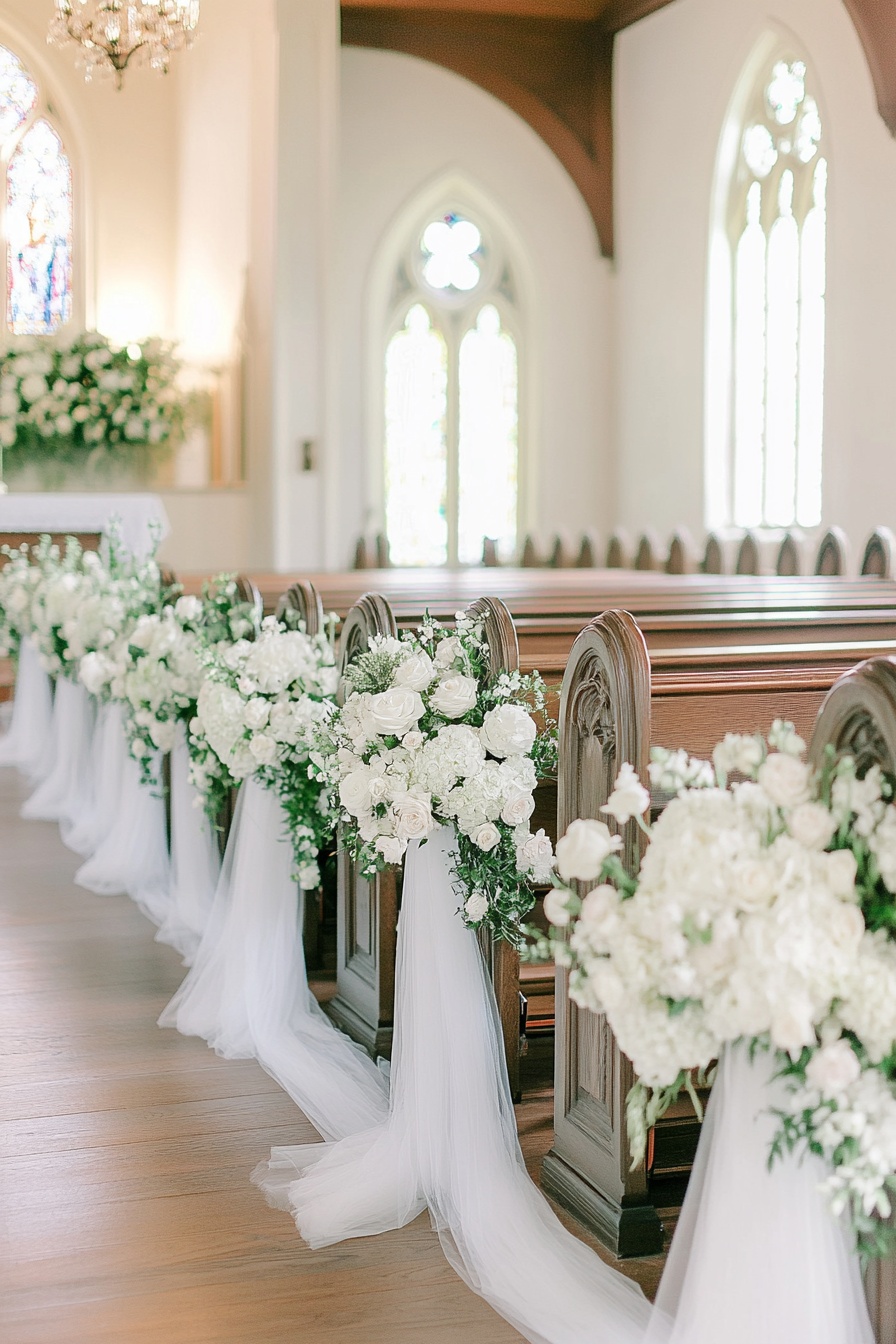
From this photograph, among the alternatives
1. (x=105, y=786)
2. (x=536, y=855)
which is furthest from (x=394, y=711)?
(x=105, y=786)

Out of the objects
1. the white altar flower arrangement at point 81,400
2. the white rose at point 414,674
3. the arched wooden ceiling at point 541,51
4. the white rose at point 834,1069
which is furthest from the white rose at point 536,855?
the arched wooden ceiling at point 541,51

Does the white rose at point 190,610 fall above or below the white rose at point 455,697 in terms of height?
above

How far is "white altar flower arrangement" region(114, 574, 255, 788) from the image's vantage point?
4.10 meters

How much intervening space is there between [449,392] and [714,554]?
421 cm

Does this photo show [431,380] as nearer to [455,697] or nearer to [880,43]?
[880,43]

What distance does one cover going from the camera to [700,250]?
34.4 feet

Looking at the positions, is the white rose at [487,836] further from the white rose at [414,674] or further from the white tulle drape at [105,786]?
the white tulle drape at [105,786]

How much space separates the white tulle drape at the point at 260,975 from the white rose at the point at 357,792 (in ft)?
2.42

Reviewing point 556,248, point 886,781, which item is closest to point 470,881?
Result: point 886,781

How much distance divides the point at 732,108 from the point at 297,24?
298 centimetres

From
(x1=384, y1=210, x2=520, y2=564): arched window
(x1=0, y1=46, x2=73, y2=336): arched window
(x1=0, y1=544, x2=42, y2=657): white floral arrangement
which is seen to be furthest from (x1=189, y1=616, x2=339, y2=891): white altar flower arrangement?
(x1=0, y1=46, x2=73, y2=336): arched window

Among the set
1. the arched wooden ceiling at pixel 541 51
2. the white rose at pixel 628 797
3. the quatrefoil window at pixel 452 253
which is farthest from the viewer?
the quatrefoil window at pixel 452 253

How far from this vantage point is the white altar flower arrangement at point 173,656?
4102 millimetres

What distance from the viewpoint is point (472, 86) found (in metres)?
11.3
